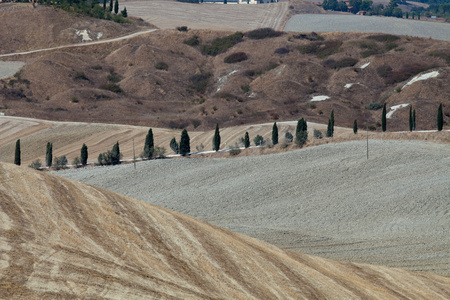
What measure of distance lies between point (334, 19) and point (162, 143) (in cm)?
10480

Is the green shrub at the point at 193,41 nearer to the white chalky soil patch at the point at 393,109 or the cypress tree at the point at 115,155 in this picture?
the white chalky soil patch at the point at 393,109

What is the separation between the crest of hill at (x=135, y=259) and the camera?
20344 millimetres

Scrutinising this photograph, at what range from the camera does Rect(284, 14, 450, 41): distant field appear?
154 meters

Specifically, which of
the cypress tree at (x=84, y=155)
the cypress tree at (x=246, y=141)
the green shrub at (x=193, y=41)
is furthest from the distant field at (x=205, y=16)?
the cypress tree at (x=84, y=155)

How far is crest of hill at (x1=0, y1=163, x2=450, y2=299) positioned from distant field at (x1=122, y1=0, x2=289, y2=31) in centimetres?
13713

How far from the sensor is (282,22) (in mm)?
176875

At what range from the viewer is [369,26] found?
160m

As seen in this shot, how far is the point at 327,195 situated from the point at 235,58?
273ft

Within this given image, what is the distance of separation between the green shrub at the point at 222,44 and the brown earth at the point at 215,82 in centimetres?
186

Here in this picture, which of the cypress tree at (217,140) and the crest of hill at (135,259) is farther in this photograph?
the cypress tree at (217,140)

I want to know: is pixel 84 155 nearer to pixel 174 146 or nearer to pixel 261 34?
pixel 174 146

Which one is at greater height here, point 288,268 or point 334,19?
point 334,19

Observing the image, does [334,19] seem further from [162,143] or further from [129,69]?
[162,143]

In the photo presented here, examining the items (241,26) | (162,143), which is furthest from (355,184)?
(241,26)
